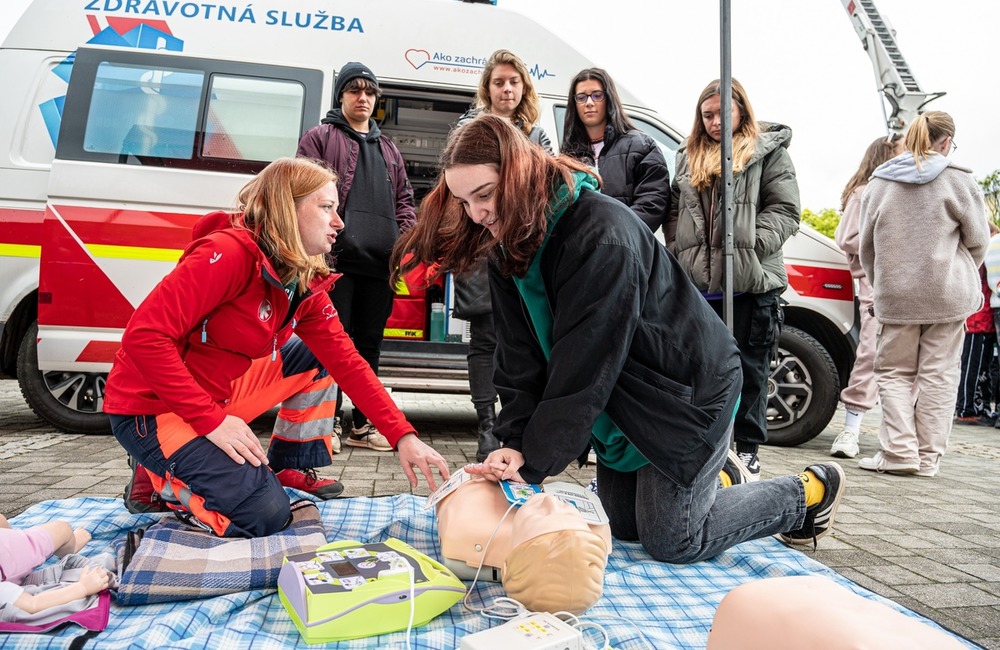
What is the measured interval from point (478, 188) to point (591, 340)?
0.49 m

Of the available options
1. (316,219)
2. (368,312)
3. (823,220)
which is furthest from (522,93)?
(823,220)

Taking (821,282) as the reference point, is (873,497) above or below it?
below

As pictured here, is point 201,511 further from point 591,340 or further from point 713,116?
point 713,116

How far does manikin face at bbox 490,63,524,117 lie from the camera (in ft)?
11.6

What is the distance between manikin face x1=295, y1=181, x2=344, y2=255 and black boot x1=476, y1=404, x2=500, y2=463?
4.89 feet

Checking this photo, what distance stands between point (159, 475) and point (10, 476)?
57.3 inches

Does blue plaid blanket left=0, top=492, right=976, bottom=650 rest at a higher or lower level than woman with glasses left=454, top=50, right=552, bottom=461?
lower

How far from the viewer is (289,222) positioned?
2240 mm

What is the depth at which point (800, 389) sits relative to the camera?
460cm

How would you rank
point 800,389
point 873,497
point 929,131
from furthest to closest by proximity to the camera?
point 800,389, point 929,131, point 873,497

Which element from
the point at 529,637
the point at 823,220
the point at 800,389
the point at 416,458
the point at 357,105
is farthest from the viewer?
the point at 823,220

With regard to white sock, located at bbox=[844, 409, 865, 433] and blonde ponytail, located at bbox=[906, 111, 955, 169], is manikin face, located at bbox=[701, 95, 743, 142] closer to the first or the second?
blonde ponytail, located at bbox=[906, 111, 955, 169]

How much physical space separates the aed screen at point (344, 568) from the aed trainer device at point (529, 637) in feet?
1.25

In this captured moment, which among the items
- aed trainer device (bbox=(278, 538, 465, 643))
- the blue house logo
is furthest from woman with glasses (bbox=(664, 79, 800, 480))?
the blue house logo
